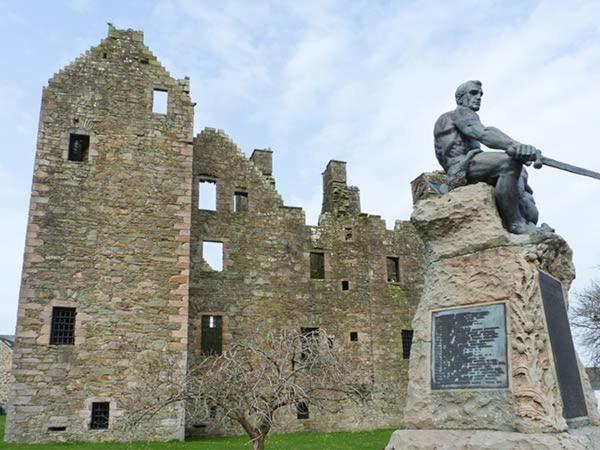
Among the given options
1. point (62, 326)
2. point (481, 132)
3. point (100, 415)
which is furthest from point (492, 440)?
point (62, 326)

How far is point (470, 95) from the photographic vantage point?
20.5ft

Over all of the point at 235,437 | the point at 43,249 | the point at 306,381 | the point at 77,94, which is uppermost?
the point at 77,94

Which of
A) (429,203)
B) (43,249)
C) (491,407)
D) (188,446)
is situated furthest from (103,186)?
(491,407)

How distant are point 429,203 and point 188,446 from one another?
40.3 ft

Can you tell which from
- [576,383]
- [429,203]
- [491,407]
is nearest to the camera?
[491,407]

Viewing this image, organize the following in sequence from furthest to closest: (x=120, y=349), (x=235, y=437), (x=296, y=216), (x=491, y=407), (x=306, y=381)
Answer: (x=296, y=216)
(x=235, y=437)
(x=120, y=349)
(x=306, y=381)
(x=491, y=407)

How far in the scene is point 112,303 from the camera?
1744 cm

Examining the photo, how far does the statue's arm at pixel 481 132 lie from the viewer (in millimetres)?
5655

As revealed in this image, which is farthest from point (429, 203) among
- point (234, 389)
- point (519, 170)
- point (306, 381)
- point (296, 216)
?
point (296, 216)

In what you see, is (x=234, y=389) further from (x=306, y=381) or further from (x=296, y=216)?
(x=296, y=216)

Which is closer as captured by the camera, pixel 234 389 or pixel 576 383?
pixel 576 383

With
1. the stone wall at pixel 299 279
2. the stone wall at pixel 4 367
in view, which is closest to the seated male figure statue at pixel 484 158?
the stone wall at pixel 299 279

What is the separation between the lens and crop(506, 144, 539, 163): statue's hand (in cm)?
548

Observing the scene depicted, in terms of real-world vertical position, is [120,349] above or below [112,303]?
below
